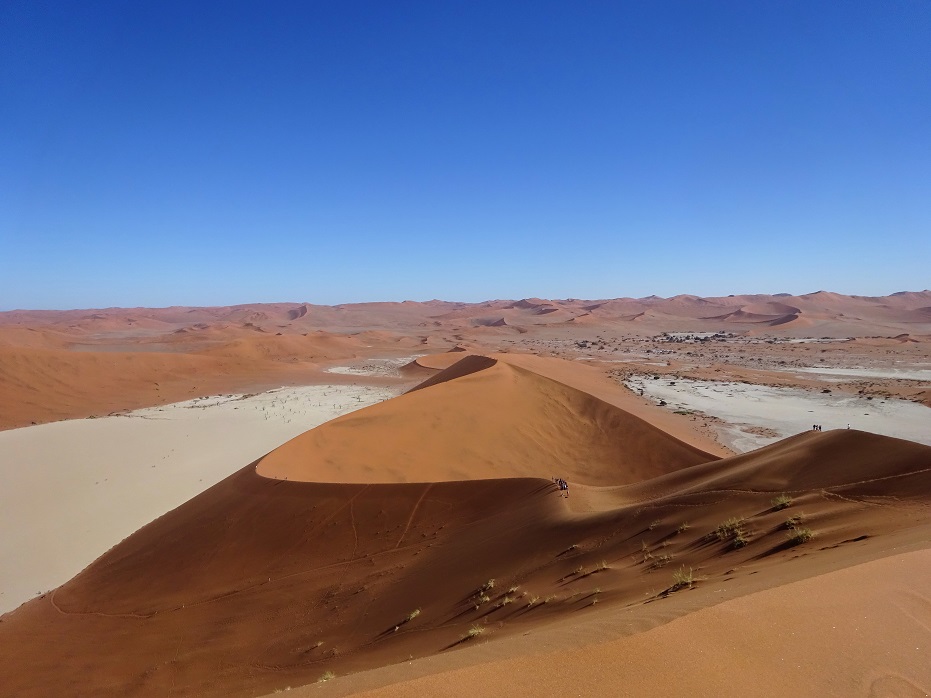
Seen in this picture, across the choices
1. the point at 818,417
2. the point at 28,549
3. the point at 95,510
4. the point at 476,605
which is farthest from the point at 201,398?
the point at 818,417

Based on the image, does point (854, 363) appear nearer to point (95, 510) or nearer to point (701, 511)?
point (701, 511)

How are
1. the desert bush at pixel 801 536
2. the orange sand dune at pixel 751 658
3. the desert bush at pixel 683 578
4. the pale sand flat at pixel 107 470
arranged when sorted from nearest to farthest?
the orange sand dune at pixel 751 658, the desert bush at pixel 683 578, the desert bush at pixel 801 536, the pale sand flat at pixel 107 470

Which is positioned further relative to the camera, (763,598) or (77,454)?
(77,454)

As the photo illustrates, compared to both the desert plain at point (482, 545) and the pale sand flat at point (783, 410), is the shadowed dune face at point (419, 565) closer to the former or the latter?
the desert plain at point (482, 545)

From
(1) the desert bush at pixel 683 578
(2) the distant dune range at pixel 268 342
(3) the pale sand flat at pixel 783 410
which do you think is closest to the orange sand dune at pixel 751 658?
(1) the desert bush at pixel 683 578

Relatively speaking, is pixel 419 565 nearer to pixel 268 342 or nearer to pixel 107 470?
pixel 107 470
